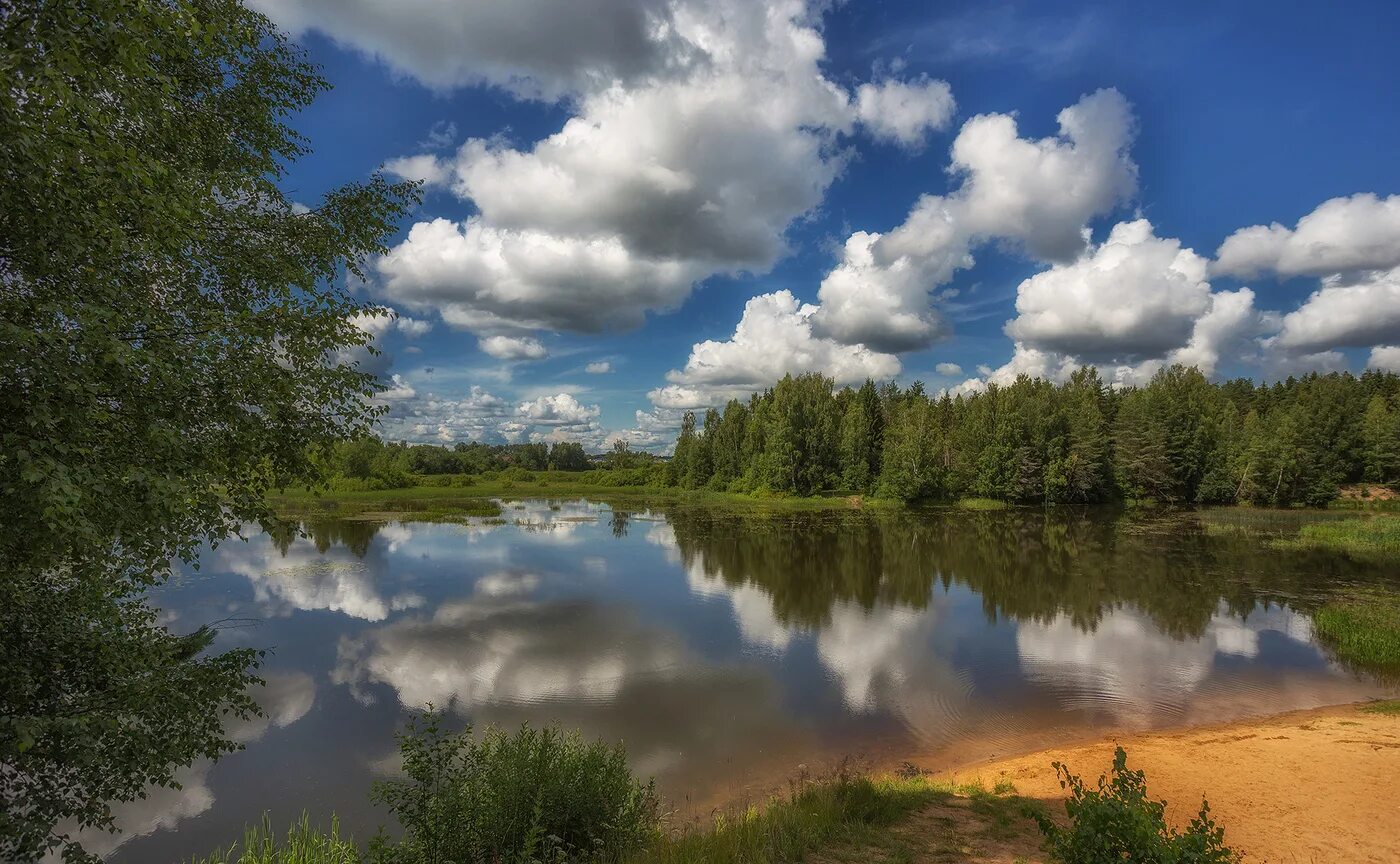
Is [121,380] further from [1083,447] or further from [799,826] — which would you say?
[1083,447]

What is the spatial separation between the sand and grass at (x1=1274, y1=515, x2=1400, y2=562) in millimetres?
34366

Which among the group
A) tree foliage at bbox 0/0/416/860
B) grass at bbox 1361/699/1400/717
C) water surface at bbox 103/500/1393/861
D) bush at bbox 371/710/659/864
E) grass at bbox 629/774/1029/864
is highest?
tree foliage at bbox 0/0/416/860

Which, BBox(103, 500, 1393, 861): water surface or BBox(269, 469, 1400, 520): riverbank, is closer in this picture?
BBox(103, 500, 1393, 861): water surface

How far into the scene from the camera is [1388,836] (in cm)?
877

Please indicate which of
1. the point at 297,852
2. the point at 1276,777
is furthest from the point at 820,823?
the point at 1276,777

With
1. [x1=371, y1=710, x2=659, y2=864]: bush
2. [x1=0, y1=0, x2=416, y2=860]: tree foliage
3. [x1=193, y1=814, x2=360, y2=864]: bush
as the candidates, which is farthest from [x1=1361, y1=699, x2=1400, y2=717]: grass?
[x1=0, y1=0, x2=416, y2=860]: tree foliage

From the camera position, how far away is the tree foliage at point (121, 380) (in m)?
5.12

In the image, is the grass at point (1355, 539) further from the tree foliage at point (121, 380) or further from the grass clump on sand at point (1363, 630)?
the tree foliage at point (121, 380)

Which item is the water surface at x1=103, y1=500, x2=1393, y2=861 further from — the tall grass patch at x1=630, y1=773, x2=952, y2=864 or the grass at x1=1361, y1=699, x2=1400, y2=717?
the tall grass patch at x1=630, y1=773, x2=952, y2=864

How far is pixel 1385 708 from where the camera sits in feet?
47.8

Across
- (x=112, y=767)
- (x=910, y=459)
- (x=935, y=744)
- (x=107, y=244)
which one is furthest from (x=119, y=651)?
(x=910, y=459)

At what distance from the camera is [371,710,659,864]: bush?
22.8ft

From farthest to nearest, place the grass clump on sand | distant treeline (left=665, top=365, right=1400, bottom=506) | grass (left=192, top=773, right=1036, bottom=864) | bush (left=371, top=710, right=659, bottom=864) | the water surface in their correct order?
distant treeline (left=665, top=365, right=1400, bottom=506), the grass clump on sand, the water surface, grass (left=192, top=773, right=1036, bottom=864), bush (left=371, top=710, right=659, bottom=864)

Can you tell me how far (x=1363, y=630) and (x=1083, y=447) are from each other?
196ft
